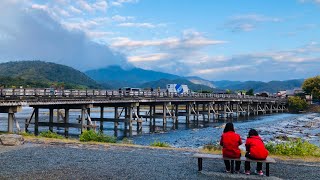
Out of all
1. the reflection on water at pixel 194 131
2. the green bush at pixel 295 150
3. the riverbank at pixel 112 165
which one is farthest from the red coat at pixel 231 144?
the reflection on water at pixel 194 131

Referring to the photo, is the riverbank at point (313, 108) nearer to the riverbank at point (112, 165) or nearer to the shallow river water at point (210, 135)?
the shallow river water at point (210, 135)

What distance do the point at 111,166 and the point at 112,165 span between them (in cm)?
23

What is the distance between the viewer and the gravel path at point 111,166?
1199 cm

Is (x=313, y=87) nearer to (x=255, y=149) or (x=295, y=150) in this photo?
(x=295, y=150)

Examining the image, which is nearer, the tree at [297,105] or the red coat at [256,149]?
the red coat at [256,149]

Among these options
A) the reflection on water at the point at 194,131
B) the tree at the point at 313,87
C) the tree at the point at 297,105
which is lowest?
the reflection on water at the point at 194,131

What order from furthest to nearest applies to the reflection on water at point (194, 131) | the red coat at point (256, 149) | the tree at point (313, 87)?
the tree at point (313, 87) < the reflection on water at point (194, 131) < the red coat at point (256, 149)

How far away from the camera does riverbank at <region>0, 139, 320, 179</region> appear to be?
1200cm

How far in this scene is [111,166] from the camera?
1373cm

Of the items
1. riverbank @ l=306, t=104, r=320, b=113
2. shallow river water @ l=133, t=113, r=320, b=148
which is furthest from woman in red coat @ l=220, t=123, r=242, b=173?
riverbank @ l=306, t=104, r=320, b=113

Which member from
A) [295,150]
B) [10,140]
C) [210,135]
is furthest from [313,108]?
[10,140]

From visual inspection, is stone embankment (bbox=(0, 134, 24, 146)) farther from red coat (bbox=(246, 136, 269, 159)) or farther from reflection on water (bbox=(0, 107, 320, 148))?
reflection on water (bbox=(0, 107, 320, 148))

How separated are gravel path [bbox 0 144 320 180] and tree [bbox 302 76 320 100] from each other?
120m

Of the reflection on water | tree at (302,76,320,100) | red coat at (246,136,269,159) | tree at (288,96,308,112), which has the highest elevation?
tree at (302,76,320,100)
